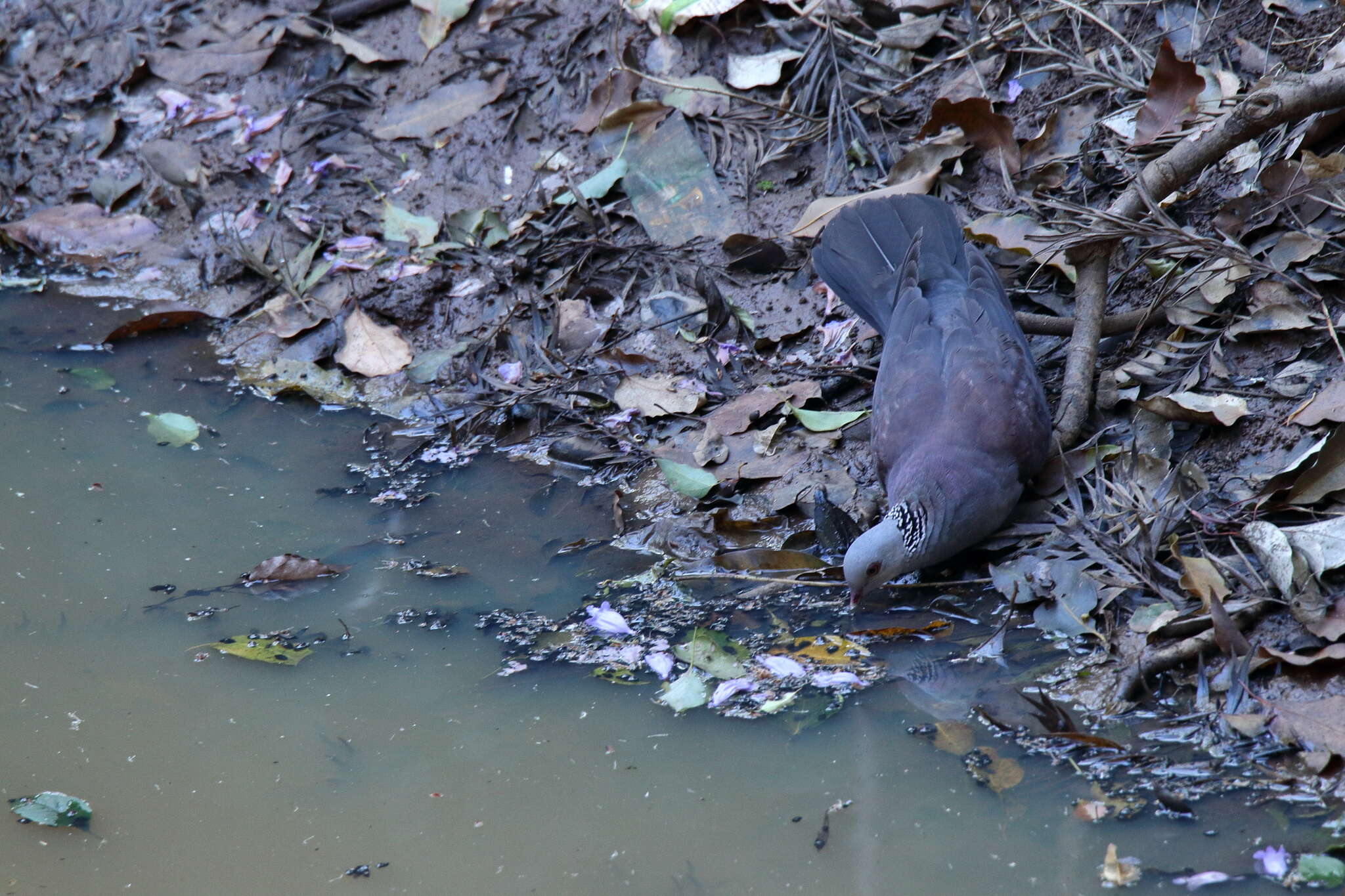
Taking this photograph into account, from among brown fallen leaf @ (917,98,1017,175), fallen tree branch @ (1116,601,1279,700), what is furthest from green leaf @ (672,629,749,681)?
brown fallen leaf @ (917,98,1017,175)

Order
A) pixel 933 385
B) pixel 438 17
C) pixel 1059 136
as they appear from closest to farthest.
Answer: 1. pixel 933 385
2. pixel 1059 136
3. pixel 438 17

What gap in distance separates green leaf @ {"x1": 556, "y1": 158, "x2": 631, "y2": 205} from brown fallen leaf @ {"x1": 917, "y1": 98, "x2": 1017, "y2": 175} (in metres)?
1.52

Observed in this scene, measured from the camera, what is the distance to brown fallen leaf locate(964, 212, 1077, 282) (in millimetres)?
4242

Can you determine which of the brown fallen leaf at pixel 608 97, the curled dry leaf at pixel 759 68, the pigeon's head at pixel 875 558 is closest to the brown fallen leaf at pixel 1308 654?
the pigeon's head at pixel 875 558

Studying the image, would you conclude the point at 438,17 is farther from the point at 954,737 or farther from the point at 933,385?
the point at 954,737

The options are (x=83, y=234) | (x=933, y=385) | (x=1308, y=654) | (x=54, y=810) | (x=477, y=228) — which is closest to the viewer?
(x=1308, y=654)

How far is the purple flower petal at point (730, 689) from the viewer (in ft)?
10.3

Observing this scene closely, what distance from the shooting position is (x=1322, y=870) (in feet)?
7.52

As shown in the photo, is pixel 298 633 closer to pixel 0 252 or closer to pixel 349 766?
pixel 349 766

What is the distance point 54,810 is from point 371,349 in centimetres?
278

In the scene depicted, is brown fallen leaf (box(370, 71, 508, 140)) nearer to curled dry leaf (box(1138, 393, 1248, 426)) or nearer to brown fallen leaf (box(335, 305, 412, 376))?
brown fallen leaf (box(335, 305, 412, 376))

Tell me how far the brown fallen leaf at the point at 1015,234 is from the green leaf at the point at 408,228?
272 cm

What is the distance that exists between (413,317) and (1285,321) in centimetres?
375

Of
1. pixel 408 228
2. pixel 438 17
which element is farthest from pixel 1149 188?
pixel 438 17
